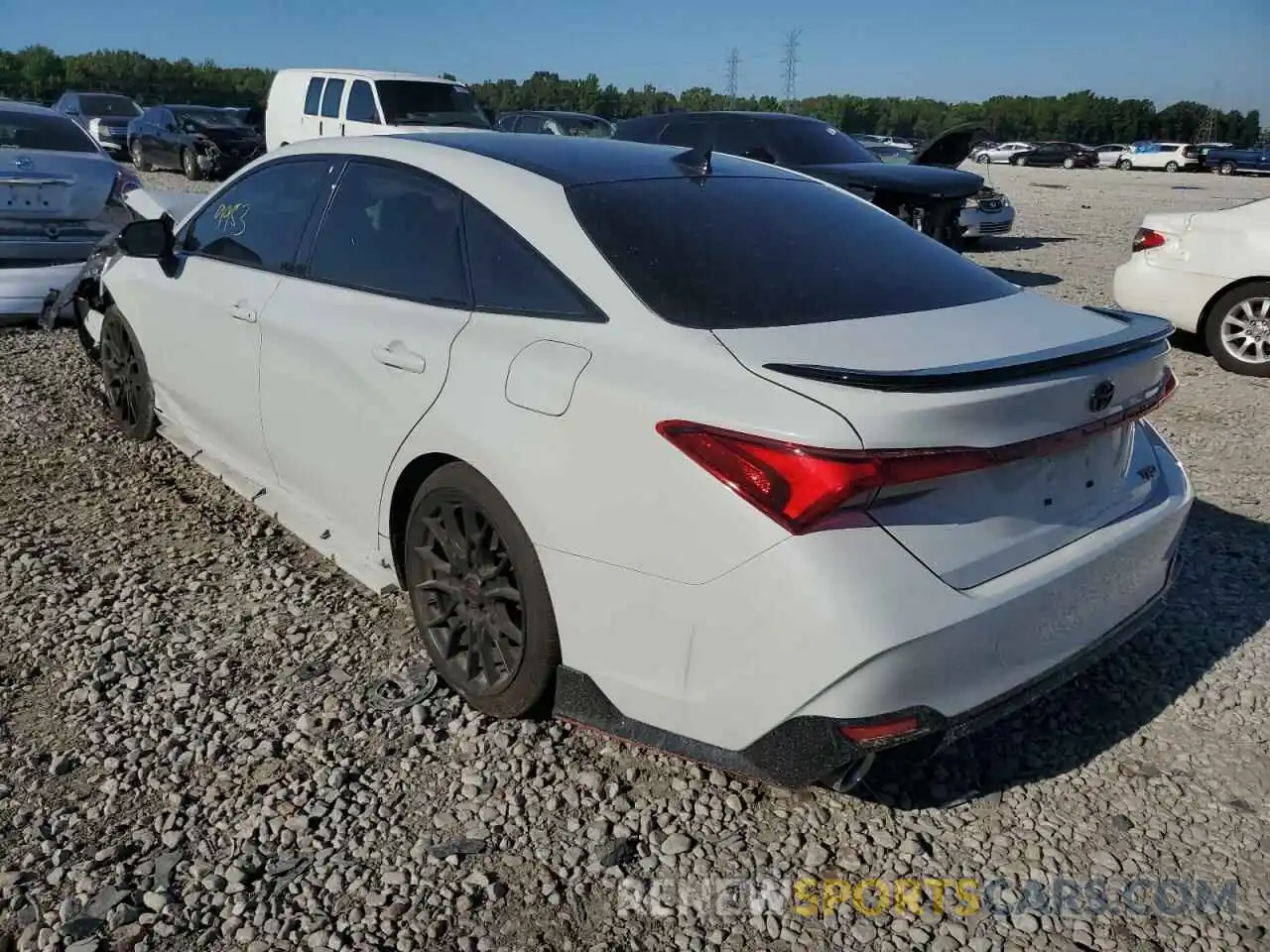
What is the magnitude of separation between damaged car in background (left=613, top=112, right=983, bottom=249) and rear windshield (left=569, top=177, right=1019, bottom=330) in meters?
6.88

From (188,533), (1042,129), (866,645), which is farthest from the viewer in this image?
(1042,129)

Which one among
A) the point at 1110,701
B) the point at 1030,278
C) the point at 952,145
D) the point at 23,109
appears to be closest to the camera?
the point at 1110,701

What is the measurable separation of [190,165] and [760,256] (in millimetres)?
20628

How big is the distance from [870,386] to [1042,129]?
368 ft

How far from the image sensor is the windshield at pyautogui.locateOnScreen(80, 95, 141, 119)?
26188 mm

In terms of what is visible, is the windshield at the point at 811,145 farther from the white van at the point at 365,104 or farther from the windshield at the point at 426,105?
the white van at the point at 365,104

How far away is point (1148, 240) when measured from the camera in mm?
7977

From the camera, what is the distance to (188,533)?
4.31 m

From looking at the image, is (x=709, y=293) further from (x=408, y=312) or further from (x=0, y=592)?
(x=0, y=592)

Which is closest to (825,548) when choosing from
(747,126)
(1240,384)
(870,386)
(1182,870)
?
(870,386)

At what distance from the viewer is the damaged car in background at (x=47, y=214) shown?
22.8 feet

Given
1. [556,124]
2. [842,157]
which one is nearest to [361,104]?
[556,124]

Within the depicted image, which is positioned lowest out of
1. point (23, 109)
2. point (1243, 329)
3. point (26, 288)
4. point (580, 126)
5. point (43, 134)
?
point (1243, 329)

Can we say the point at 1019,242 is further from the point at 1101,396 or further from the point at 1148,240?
the point at 1101,396
